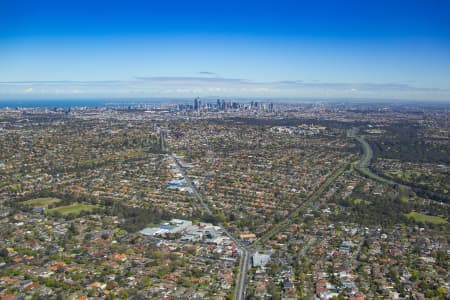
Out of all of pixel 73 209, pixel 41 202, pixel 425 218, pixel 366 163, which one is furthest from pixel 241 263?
pixel 366 163

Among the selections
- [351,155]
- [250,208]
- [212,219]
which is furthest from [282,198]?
[351,155]

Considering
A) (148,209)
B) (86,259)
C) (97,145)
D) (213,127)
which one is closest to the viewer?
(86,259)

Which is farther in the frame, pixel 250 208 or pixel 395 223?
pixel 250 208

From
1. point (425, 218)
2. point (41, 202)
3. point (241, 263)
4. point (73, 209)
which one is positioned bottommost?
point (425, 218)

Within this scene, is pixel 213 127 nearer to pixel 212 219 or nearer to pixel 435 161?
pixel 435 161

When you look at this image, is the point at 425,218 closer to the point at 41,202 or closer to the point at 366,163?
the point at 366,163

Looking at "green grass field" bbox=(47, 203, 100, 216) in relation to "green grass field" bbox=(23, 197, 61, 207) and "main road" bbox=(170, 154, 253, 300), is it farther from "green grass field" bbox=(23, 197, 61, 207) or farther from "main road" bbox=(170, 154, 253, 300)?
"main road" bbox=(170, 154, 253, 300)

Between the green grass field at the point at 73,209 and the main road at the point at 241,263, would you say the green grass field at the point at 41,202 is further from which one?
the main road at the point at 241,263
